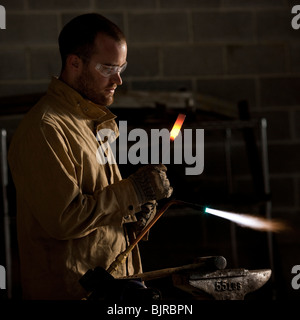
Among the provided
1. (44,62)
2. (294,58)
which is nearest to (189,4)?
(294,58)

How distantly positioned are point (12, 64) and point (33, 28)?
0.30 m

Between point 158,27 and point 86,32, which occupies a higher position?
point 158,27

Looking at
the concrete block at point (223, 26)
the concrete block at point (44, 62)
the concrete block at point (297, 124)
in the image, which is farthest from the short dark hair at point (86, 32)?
the concrete block at point (297, 124)

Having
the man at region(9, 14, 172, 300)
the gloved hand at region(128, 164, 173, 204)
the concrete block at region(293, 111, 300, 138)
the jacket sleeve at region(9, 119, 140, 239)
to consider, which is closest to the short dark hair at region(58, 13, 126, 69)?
the man at region(9, 14, 172, 300)

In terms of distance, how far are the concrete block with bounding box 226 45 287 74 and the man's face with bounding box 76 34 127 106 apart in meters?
2.34

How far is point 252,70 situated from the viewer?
447cm

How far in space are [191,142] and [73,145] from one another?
2.30 metres

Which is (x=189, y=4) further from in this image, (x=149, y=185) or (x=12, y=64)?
(x=149, y=185)

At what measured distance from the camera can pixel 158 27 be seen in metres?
4.36

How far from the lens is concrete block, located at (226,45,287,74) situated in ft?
14.6

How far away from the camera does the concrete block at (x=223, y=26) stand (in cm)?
441

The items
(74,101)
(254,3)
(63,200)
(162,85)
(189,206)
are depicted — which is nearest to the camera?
(63,200)

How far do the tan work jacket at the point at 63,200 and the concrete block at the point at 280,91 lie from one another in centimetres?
255
